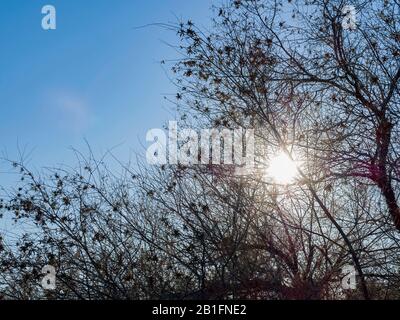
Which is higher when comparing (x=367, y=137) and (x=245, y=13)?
(x=245, y=13)

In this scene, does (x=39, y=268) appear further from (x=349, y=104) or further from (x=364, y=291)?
(x=349, y=104)

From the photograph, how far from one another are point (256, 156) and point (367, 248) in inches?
76.7

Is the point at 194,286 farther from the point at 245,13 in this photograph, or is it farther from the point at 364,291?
the point at 245,13

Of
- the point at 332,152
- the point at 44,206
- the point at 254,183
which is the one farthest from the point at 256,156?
the point at 44,206

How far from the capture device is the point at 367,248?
7.42 meters

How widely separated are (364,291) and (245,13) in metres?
4.17

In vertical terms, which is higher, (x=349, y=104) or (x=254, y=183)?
(x=349, y=104)

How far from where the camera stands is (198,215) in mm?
7664

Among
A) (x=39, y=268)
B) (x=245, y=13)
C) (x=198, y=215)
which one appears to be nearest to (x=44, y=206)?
(x=39, y=268)
